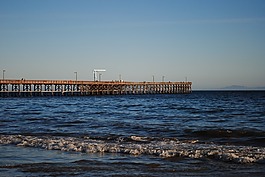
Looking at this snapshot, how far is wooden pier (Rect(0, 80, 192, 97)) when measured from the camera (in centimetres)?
7031

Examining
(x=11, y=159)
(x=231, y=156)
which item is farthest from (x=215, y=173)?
(x=11, y=159)

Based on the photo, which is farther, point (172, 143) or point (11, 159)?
point (172, 143)

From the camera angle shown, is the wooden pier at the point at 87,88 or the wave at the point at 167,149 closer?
the wave at the point at 167,149

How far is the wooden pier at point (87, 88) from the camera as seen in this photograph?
70.3 m

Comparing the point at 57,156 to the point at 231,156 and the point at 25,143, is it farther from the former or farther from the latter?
the point at 231,156

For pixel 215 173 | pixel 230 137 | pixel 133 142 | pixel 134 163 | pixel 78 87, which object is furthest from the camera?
pixel 78 87

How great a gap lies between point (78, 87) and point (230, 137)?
69710 millimetres

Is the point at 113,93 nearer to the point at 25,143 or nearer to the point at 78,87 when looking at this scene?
the point at 78,87

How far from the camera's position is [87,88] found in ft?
280

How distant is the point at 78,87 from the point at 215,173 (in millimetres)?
76081

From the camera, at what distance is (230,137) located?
1475 cm

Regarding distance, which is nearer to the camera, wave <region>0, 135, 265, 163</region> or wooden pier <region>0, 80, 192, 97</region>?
wave <region>0, 135, 265, 163</region>

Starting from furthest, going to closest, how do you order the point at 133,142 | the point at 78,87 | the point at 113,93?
the point at 113,93
the point at 78,87
the point at 133,142

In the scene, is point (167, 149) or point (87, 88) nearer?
point (167, 149)
